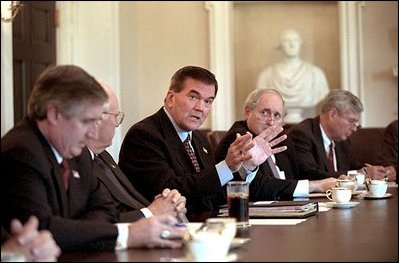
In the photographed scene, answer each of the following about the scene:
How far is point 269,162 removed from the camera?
4.50m

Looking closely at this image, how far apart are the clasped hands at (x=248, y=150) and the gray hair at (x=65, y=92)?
1296 mm

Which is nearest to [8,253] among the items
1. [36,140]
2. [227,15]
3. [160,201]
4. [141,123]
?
[36,140]

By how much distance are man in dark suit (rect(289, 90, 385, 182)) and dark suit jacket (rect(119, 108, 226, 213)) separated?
1.29 metres

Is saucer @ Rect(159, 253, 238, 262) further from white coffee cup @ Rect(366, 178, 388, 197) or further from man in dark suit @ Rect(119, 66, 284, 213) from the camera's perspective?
white coffee cup @ Rect(366, 178, 388, 197)

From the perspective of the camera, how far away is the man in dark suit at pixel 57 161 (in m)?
2.21

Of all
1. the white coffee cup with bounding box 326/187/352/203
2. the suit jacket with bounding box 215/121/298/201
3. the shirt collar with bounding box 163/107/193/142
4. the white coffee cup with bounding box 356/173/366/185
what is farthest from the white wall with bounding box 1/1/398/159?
the white coffee cup with bounding box 326/187/352/203

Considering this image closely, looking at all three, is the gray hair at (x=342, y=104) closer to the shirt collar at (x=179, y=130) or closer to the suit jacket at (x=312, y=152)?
the suit jacket at (x=312, y=152)

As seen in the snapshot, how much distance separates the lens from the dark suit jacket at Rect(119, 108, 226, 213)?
3.58 m

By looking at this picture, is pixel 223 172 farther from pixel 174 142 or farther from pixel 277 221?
pixel 277 221

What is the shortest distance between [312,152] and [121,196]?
220cm

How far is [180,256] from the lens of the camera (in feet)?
7.04

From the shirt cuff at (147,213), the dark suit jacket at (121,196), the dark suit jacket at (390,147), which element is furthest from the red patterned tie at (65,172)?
the dark suit jacket at (390,147)

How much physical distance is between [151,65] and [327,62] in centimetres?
171

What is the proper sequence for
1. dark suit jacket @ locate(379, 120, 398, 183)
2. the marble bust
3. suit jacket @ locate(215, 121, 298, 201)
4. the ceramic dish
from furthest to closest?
the marble bust, dark suit jacket @ locate(379, 120, 398, 183), suit jacket @ locate(215, 121, 298, 201), the ceramic dish
